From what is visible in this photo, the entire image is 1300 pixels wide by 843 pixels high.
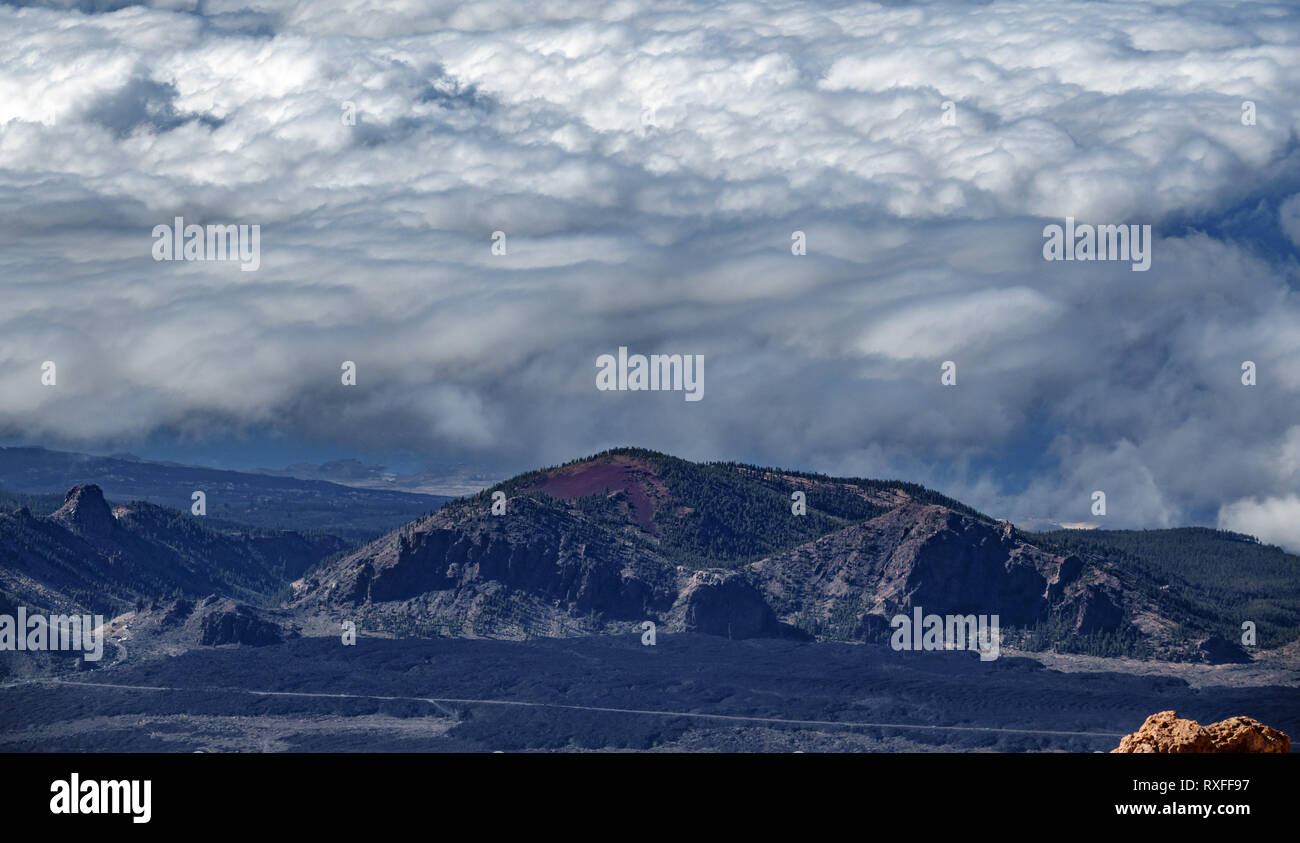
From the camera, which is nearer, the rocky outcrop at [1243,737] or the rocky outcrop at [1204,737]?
the rocky outcrop at [1243,737]

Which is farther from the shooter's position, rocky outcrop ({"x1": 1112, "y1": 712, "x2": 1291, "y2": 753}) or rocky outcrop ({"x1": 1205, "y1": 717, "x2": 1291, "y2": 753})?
rocky outcrop ({"x1": 1112, "y1": 712, "x2": 1291, "y2": 753})

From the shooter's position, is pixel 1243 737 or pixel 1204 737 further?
pixel 1204 737
